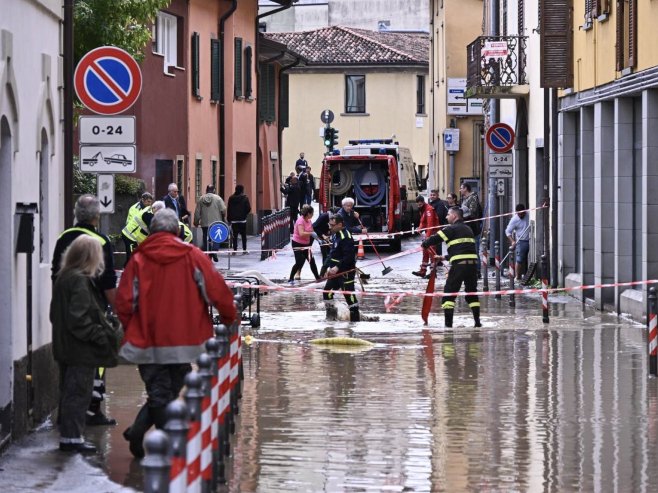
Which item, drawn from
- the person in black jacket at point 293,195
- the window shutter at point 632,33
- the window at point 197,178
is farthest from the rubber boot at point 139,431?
the person in black jacket at point 293,195

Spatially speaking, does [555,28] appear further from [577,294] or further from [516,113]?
[516,113]

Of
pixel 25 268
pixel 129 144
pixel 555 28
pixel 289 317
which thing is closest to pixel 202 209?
pixel 555 28

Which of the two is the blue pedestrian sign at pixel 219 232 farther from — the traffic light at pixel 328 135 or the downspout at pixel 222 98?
the traffic light at pixel 328 135

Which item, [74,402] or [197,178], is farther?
[197,178]

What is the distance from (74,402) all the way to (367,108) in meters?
72.8

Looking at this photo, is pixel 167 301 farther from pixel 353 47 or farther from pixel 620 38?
pixel 353 47

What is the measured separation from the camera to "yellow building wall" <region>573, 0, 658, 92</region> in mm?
22188

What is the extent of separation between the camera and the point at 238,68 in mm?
47688

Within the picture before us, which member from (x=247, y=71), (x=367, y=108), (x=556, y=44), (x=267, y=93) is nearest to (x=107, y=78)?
(x=556, y=44)

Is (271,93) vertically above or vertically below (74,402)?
above

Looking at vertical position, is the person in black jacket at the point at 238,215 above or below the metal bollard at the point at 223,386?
above

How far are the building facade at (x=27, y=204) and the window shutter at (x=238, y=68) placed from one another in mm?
32650

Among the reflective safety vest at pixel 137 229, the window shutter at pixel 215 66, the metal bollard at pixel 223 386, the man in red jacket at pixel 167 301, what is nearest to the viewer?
the metal bollard at pixel 223 386

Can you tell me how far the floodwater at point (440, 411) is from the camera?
35.7 feet
